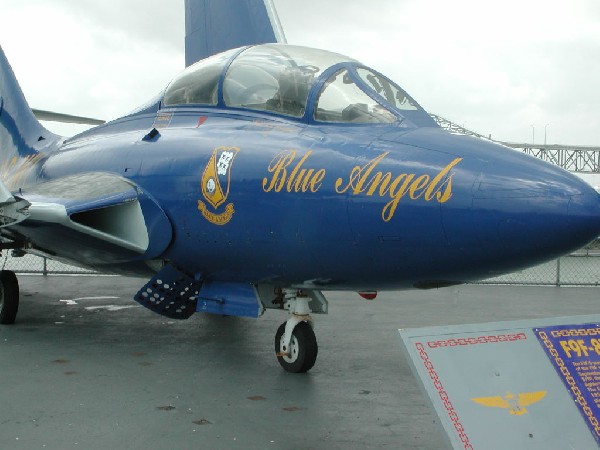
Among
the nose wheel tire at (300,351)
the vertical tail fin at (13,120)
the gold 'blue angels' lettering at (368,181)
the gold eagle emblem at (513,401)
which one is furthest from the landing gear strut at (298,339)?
the vertical tail fin at (13,120)

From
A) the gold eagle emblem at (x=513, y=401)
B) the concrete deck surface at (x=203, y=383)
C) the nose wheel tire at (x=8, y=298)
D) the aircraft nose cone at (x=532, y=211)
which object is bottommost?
the nose wheel tire at (x=8, y=298)

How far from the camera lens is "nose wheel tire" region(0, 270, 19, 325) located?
9609mm

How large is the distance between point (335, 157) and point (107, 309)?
6671mm

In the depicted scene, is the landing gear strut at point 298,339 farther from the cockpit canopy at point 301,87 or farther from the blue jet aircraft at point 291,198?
the cockpit canopy at point 301,87

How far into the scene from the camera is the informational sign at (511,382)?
10.1 feet

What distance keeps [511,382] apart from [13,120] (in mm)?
10378

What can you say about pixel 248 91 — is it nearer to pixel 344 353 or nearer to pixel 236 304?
pixel 236 304

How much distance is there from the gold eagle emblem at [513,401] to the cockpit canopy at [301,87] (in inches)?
122

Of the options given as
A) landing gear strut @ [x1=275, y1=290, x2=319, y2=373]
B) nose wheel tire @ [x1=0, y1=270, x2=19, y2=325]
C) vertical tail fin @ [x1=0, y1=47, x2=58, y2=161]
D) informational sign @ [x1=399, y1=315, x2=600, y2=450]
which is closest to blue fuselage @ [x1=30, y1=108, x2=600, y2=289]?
landing gear strut @ [x1=275, y1=290, x2=319, y2=373]

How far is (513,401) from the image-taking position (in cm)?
322

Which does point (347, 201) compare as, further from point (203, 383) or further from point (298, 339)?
point (203, 383)

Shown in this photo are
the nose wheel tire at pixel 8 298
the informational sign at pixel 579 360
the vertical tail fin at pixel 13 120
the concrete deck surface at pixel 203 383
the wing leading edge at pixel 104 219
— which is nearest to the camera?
the informational sign at pixel 579 360

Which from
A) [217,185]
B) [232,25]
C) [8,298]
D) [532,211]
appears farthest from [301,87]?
[232,25]

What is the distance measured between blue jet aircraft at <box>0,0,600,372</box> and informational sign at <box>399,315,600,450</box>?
4.18ft
